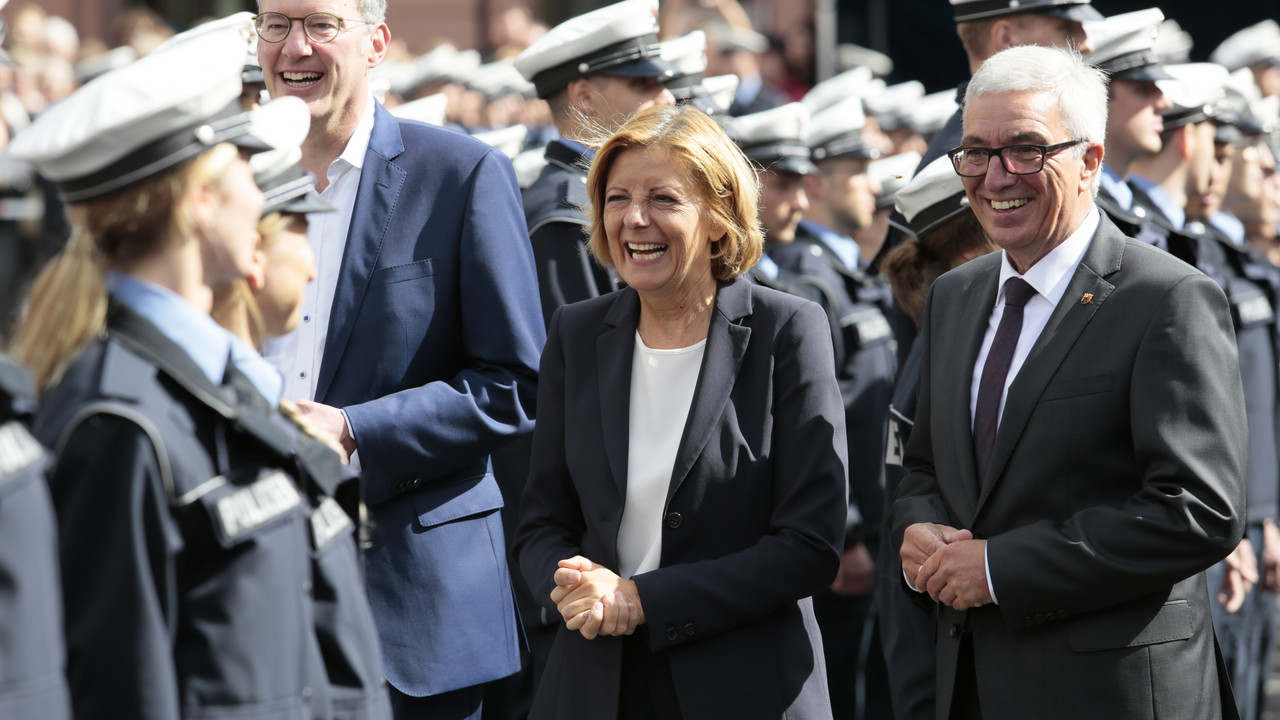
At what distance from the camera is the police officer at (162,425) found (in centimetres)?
209

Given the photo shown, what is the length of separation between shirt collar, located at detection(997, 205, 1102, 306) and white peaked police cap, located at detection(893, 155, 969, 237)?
0.91 meters

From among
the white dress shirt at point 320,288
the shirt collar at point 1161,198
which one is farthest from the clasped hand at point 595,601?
the shirt collar at point 1161,198

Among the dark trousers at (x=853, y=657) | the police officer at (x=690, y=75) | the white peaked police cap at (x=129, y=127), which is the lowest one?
the dark trousers at (x=853, y=657)

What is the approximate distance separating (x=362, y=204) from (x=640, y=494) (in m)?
1.00

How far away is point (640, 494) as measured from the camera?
127 inches

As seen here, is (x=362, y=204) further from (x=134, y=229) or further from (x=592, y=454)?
(x=134, y=229)

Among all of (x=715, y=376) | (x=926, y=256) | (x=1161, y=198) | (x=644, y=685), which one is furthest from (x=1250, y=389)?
(x=644, y=685)

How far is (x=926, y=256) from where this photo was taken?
14.2 ft

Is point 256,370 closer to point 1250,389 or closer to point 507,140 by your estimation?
point 1250,389

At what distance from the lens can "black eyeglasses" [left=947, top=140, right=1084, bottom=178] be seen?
3193 mm

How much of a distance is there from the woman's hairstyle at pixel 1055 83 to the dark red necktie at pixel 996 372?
14.4 inches

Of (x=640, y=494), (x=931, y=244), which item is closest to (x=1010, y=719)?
(x=640, y=494)

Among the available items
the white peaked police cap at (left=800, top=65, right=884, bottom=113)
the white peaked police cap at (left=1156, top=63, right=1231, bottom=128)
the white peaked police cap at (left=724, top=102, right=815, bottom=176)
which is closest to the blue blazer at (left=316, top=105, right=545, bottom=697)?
the white peaked police cap at (left=1156, top=63, right=1231, bottom=128)

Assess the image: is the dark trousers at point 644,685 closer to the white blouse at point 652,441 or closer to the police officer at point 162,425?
the white blouse at point 652,441
